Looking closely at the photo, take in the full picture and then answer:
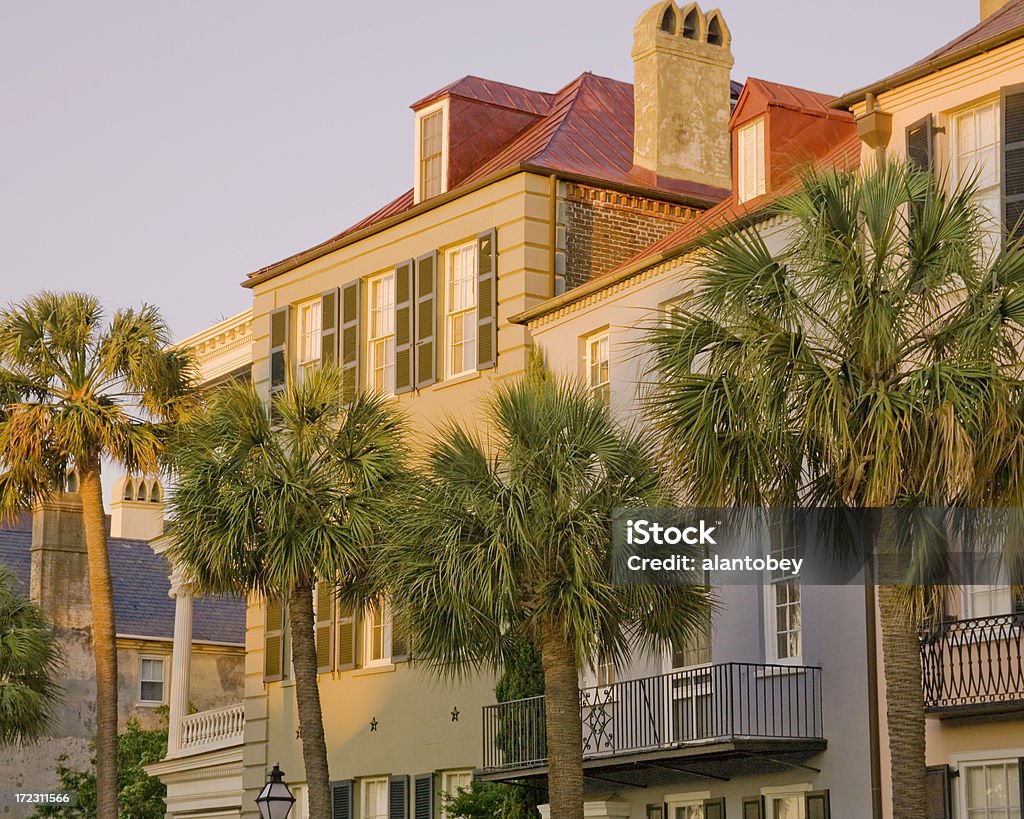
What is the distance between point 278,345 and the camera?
1395 inches

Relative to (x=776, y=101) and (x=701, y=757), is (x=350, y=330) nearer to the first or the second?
(x=776, y=101)

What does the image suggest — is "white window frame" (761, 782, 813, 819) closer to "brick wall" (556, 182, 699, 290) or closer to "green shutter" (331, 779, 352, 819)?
"brick wall" (556, 182, 699, 290)

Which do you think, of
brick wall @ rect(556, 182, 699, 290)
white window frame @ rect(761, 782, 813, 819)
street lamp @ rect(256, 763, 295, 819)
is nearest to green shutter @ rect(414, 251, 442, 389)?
brick wall @ rect(556, 182, 699, 290)

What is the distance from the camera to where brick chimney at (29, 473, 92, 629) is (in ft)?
162

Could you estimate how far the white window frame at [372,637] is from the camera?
31.7 meters

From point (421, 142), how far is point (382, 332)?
11.5 feet

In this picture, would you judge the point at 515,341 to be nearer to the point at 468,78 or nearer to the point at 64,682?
the point at 468,78

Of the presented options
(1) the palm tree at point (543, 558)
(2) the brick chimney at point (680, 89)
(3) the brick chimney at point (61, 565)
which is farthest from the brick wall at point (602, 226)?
(3) the brick chimney at point (61, 565)

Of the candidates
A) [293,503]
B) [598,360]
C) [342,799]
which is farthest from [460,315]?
[342,799]

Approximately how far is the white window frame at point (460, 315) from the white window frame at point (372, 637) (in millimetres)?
4180

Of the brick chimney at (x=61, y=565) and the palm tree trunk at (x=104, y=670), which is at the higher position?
the brick chimney at (x=61, y=565)

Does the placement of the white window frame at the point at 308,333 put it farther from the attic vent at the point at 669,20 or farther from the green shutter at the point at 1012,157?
the green shutter at the point at 1012,157

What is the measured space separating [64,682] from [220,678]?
418 cm

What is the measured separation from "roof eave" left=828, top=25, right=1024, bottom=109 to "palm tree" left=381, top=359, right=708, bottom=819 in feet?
16.7
